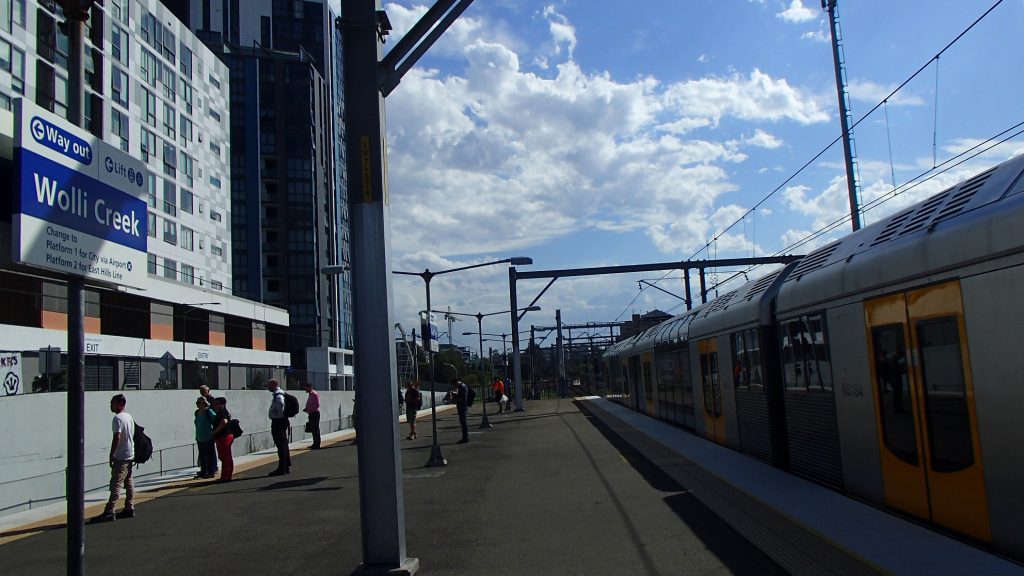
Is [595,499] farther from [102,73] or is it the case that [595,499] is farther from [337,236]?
[337,236]

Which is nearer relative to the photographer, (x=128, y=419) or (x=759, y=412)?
(x=128, y=419)

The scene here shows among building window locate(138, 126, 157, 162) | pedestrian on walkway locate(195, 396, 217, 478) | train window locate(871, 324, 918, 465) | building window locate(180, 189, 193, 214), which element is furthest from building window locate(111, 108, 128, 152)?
train window locate(871, 324, 918, 465)

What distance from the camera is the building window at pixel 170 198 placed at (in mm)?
53594

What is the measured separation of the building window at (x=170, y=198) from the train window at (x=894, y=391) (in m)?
53.2

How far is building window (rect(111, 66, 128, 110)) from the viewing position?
4681cm

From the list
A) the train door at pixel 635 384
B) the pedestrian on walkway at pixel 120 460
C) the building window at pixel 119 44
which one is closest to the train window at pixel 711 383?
the pedestrian on walkway at pixel 120 460

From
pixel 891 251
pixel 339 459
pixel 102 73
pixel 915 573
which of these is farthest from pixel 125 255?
pixel 102 73

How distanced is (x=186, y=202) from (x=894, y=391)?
56.4 meters

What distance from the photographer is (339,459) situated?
57.3 ft

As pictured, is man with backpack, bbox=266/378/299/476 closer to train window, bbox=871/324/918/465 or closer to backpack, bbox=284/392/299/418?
backpack, bbox=284/392/299/418

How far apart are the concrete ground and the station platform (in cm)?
3

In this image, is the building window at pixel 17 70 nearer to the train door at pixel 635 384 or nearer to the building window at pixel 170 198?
the building window at pixel 170 198

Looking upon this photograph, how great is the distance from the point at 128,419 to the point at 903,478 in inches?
370

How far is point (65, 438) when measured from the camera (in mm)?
13594
